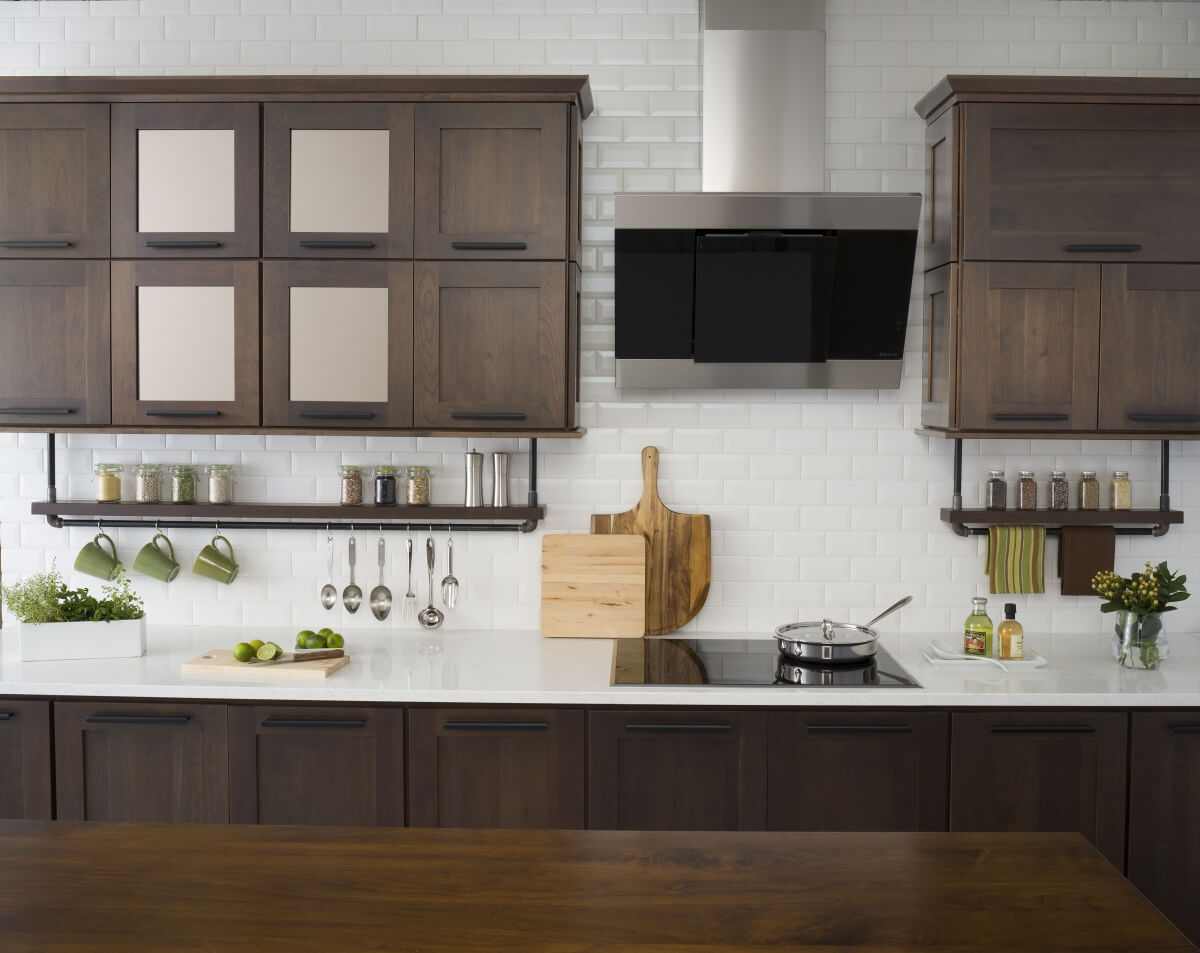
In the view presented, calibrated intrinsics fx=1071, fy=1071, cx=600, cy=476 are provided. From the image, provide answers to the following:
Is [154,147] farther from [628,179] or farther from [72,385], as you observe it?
[628,179]

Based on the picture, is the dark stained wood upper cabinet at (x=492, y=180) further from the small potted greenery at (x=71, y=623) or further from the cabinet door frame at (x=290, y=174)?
the small potted greenery at (x=71, y=623)

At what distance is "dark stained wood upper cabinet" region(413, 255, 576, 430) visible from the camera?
339 cm

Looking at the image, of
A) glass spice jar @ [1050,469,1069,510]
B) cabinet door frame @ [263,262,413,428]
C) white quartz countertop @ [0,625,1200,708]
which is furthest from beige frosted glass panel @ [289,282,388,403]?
glass spice jar @ [1050,469,1069,510]

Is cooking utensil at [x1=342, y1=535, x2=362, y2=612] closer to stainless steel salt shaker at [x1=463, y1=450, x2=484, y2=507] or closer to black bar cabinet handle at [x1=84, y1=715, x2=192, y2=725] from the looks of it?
stainless steel salt shaker at [x1=463, y1=450, x2=484, y2=507]

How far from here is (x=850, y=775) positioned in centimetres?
306

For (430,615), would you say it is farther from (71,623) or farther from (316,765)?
(71,623)

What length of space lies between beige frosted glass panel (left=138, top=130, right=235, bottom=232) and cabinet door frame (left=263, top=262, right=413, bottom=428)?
0.26 m

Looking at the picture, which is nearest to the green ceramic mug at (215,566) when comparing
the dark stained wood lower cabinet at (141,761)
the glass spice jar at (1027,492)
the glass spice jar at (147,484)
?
the glass spice jar at (147,484)

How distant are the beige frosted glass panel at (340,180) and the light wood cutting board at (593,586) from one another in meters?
1.22

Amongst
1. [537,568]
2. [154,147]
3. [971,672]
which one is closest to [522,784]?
[537,568]

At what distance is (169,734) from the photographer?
3.11 meters

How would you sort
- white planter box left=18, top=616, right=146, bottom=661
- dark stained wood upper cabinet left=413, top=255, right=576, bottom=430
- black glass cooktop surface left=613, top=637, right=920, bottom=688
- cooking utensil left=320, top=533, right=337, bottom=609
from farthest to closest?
1. cooking utensil left=320, top=533, right=337, bottom=609
2. dark stained wood upper cabinet left=413, top=255, right=576, bottom=430
3. white planter box left=18, top=616, right=146, bottom=661
4. black glass cooktop surface left=613, top=637, right=920, bottom=688

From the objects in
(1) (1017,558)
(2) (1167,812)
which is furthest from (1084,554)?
(2) (1167,812)

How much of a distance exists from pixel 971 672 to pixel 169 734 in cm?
239
